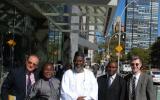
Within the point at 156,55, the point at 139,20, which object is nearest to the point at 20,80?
the point at 156,55

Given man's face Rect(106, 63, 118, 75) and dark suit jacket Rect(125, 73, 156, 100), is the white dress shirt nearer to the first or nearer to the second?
dark suit jacket Rect(125, 73, 156, 100)

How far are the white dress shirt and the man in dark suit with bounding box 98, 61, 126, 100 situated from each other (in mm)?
1064

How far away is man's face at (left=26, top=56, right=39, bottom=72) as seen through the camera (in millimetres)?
6188

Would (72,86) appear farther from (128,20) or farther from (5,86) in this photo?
(128,20)

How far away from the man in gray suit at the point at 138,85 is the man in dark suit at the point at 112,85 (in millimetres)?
163

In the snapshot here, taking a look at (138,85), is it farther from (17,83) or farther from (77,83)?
(17,83)

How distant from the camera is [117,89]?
759cm

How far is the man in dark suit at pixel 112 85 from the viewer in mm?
7541

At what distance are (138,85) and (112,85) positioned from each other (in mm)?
520

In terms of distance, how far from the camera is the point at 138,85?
23.9 feet

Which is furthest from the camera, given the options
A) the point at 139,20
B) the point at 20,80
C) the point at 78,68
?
the point at 139,20

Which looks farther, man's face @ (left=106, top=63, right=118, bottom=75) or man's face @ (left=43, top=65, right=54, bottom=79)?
man's face @ (left=106, top=63, right=118, bottom=75)

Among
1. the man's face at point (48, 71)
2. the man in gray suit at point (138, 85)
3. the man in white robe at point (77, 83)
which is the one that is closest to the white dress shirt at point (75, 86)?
the man in white robe at point (77, 83)

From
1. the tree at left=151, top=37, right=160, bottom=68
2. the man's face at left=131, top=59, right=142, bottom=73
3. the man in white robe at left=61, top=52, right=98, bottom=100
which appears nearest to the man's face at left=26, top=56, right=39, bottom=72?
the man in white robe at left=61, top=52, right=98, bottom=100
